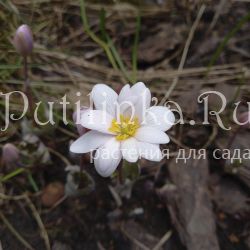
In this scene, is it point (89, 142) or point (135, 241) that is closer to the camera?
point (89, 142)

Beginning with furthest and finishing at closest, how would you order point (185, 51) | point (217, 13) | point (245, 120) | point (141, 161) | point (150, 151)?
point (217, 13) < point (185, 51) < point (141, 161) < point (245, 120) < point (150, 151)

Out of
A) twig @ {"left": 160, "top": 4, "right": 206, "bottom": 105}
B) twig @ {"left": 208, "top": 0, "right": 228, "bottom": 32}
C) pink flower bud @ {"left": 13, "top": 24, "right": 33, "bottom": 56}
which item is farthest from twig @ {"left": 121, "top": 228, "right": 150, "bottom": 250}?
twig @ {"left": 208, "top": 0, "right": 228, "bottom": 32}

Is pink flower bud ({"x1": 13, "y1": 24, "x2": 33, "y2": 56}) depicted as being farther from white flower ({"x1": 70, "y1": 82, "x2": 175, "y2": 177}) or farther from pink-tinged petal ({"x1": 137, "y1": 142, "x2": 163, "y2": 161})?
pink-tinged petal ({"x1": 137, "y1": 142, "x2": 163, "y2": 161})

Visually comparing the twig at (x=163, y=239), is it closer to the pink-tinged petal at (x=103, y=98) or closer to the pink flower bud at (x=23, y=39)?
the pink-tinged petal at (x=103, y=98)

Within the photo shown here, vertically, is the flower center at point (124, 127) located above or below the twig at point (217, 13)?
below

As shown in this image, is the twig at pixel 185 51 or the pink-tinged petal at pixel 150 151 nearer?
the pink-tinged petal at pixel 150 151

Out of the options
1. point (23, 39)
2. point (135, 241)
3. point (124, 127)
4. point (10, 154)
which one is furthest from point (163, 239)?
point (23, 39)

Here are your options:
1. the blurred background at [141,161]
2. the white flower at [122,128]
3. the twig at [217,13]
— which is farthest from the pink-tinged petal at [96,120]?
the twig at [217,13]

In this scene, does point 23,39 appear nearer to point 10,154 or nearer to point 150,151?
point 10,154
